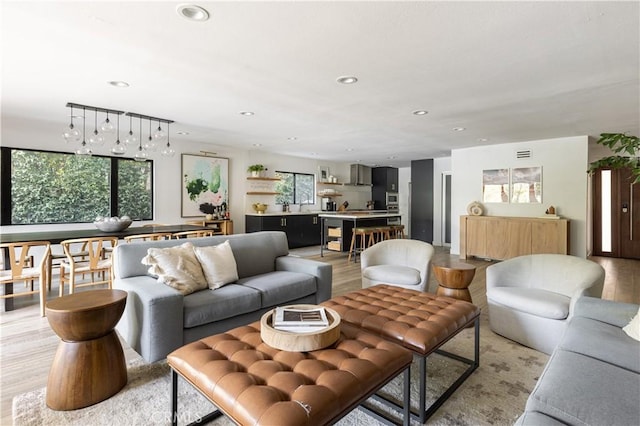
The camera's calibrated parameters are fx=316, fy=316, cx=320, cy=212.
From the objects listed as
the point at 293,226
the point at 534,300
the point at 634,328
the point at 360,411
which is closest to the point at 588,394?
the point at 634,328

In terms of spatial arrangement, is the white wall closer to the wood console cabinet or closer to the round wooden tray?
the wood console cabinet

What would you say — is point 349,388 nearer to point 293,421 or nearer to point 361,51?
point 293,421

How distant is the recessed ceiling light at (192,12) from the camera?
1924 millimetres

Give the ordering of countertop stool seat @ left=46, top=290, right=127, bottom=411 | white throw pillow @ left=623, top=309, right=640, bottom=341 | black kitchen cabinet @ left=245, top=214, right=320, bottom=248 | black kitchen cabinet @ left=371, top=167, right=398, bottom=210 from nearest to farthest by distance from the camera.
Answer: white throw pillow @ left=623, top=309, right=640, bottom=341 → countertop stool seat @ left=46, top=290, right=127, bottom=411 → black kitchen cabinet @ left=245, top=214, right=320, bottom=248 → black kitchen cabinet @ left=371, top=167, right=398, bottom=210

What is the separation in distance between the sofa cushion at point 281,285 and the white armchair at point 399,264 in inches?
33.4

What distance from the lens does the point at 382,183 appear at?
10.8 metres

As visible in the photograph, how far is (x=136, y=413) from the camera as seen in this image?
1817 mm

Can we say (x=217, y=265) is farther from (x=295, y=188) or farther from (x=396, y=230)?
(x=295, y=188)

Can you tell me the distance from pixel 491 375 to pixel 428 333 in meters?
0.82

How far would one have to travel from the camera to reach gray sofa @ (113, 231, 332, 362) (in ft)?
7.13

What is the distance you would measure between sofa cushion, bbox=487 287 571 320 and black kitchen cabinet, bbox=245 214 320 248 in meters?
5.20

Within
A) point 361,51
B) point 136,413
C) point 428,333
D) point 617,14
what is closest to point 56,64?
point 361,51

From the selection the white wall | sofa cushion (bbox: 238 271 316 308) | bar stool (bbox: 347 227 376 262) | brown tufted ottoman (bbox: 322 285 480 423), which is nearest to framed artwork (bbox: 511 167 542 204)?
the white wall

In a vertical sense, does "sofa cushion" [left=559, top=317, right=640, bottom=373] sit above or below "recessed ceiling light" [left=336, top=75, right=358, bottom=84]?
below
